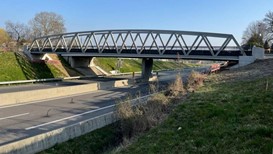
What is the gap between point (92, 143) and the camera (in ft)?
49.5

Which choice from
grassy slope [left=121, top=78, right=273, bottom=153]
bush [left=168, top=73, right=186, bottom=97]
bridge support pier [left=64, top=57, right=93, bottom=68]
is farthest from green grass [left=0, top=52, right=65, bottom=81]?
grassy slope [left=121, top=78, right=273, bottom=153]

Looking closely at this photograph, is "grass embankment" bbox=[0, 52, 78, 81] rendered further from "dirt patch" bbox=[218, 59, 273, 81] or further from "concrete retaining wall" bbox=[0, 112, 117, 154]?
"concrete retaining wall" bbox=[0, 112, 117, 154]

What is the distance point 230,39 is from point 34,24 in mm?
69147

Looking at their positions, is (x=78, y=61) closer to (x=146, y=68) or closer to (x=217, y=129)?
(x=146, y=68)

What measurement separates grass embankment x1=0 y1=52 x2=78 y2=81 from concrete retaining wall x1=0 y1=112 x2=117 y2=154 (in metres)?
37.0

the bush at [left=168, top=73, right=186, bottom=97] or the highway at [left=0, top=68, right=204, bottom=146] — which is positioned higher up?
the bush at [left=168, top=73, right=186, bottom=97]

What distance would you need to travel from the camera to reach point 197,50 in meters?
49.6

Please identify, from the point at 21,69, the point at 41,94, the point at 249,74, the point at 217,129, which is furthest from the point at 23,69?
the point at 217,129

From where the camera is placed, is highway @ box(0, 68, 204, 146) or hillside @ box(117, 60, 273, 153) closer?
hillside @ box(117, 60, 273, 153)

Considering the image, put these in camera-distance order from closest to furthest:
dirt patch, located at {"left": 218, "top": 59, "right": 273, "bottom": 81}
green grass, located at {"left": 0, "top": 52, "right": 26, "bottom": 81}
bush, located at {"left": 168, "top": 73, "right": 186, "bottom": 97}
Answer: bush, located at {"left": 168, "top": 73, "right": 186, "bottom": 97} < dirt patch, located at {"left": 218, "top": 59, "right": 273, "bottom": 81} < green grass, located at {"left": 0, "top": 52, "right": 26, "bottom": 81}

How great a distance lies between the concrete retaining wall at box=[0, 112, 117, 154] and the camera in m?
11.6

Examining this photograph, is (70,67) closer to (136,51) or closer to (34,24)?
(136,51)

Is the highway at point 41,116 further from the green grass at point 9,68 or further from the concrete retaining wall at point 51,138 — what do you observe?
the green grass at point 9,68

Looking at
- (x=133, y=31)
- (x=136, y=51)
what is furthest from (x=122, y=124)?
(x=133, y=31)
